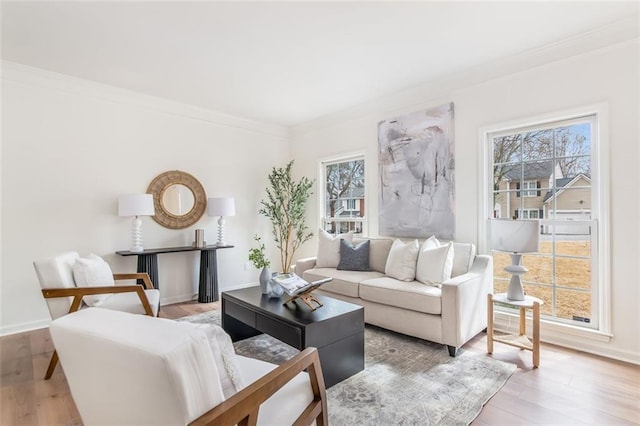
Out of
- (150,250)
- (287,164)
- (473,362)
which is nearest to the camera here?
(473,362)

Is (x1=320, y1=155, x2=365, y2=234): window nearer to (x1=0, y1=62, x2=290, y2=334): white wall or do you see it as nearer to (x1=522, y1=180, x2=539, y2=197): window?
(x1=0, y1=62, x2=290, y2=334): white wall

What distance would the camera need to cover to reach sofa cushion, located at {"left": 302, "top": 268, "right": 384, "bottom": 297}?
333 centimetres

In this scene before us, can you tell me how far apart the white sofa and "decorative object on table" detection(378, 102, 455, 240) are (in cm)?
57

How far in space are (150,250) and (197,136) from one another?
67.5 inches

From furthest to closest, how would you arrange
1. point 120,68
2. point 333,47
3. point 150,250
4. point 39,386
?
point 150,250 < point 120,68 < point 333,47 < point 39,386

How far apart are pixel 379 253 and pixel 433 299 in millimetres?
1188

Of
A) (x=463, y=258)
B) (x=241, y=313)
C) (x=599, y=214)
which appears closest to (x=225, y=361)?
(x=241, y=313)

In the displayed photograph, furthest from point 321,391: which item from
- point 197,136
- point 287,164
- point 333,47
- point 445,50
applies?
point 287,164

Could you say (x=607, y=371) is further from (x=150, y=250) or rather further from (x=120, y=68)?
(x=120, y=68)

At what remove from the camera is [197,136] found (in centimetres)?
457

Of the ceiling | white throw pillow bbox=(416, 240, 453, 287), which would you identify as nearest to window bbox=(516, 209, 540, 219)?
white throw pillow bbox=(416, 240, 453, 287)

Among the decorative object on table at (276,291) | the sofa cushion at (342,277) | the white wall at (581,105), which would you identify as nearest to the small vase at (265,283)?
the decorative object on table at (276,291)

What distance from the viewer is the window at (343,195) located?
185 inches

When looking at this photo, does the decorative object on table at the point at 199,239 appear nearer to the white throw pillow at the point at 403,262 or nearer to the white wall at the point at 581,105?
the white throw pillow at the point at 403,262
